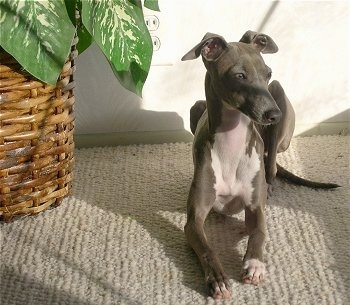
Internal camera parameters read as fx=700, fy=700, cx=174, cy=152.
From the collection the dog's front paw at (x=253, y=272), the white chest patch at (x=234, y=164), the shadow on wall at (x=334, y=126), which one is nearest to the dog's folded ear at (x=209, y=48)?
the white chest patch at (x=234, y=164)

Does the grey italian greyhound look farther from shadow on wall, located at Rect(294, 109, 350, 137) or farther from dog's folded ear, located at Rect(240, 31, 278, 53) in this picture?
shadow on wall, located at Rect(294, 109, 350, 137)

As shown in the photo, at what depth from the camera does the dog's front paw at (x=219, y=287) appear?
123cm

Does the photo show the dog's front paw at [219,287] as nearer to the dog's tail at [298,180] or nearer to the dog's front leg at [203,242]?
the dog's front leg at [203,242]

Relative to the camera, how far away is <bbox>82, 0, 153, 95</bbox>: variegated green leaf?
4.24ft

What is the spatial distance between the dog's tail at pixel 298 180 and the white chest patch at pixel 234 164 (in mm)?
239

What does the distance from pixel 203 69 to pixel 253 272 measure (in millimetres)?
773

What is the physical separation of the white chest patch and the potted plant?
0.21 metres

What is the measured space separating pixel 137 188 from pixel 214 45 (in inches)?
17.6

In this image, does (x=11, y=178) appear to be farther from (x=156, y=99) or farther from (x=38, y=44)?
(x=156, y=99)

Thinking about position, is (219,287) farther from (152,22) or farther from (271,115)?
(152,22)

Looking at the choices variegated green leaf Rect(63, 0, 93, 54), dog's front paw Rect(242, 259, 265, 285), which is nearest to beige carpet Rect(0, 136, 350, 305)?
Answer: dog's front paw Rect(242, 259, 265, 285)

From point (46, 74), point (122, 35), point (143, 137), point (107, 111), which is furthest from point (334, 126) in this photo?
point (46, 74)

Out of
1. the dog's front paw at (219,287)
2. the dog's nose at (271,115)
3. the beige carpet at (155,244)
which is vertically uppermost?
the dog's nose at (271,115)

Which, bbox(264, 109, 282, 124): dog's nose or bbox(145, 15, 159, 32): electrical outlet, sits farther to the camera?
→ bbox(145, 15, 159, 32): electrical outlet
